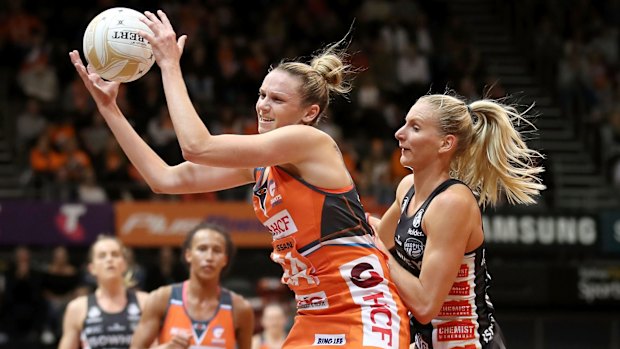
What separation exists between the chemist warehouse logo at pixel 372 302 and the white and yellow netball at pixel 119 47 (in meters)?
1.14

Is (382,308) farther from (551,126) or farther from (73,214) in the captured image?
(551,126)

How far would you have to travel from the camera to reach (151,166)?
13.5ft

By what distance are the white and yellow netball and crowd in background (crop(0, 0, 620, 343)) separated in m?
6.38

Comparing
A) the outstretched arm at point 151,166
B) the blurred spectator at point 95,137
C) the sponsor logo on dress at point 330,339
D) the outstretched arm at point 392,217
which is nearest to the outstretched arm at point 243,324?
the outstretched arm at point 392,217

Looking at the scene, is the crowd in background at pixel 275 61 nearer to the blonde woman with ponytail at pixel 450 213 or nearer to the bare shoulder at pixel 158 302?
the bare shoulder at pixel 158 302

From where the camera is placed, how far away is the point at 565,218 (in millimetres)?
12250

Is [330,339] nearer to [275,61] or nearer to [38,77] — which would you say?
[38,77]

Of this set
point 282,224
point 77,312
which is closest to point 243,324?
point 77,312

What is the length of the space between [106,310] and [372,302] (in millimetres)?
2973

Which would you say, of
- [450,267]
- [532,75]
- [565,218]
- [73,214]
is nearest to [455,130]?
[450,267]

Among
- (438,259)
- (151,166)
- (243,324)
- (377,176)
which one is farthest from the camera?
(377,176)

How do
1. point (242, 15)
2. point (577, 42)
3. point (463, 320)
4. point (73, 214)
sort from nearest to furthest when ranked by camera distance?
1. point (463, 320)
2. point (73, 214)
3. point (242, 15)
4. point (577, 42)

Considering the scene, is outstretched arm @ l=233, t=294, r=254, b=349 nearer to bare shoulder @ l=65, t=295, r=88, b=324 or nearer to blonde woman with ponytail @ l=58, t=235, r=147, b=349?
blonde woman with ponytail @ l=58, t=235, r=147, b=349

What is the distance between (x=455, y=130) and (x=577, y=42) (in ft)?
41.9
